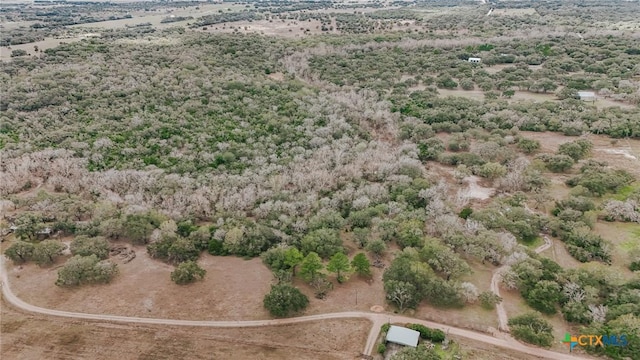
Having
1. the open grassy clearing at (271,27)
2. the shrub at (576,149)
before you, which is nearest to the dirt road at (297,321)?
the shrub at (576,149)

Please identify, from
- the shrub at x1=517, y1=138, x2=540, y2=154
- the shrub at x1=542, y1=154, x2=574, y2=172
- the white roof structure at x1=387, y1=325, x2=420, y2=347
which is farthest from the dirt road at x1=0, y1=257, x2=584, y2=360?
the shrub at x1=517, y1=138, x2=540, y2=154

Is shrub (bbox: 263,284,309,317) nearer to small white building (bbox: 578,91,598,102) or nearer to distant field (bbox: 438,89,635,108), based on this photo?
distant field (bbox: 438,89,635,108)

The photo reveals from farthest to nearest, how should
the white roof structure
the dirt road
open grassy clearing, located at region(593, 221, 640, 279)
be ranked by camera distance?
open grassy clearing, located at region(593, 221, 640, 279) < the dirt road < the white roof structure

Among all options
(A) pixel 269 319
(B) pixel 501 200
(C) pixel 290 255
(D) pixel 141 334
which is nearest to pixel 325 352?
(A) pixel 269 319

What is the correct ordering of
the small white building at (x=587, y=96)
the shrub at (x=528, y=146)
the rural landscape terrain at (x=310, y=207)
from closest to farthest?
the rural landscape terrain at (x=310, y=207) < the shrub at (x=528, y=146) < the small white building at (x=587, y=96)

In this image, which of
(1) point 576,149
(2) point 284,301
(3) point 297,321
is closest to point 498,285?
(3) point 297,321

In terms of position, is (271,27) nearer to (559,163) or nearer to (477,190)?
(477,190)

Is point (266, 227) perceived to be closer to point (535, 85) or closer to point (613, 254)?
point (613, 254)

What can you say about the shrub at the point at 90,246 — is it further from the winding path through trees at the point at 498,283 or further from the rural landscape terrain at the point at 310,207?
the winding path through trees at the point at 498,283
